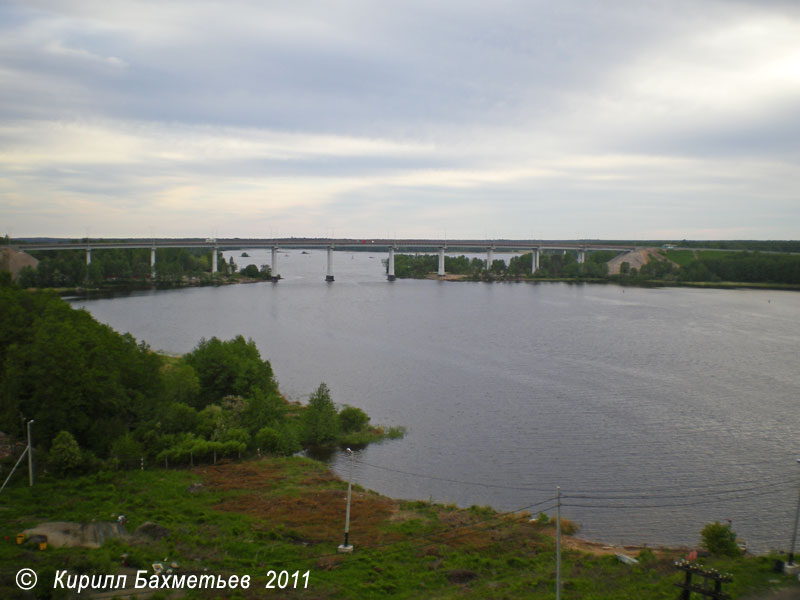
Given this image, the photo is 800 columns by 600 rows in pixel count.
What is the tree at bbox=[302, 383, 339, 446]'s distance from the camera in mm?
21672

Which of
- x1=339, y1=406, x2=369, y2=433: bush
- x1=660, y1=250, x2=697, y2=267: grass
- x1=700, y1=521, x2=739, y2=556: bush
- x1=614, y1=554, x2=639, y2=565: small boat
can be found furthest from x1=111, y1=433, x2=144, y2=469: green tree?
x1=660, y1=250, x2=697, y2=267: grass

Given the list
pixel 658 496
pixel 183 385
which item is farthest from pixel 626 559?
pixel 183 385

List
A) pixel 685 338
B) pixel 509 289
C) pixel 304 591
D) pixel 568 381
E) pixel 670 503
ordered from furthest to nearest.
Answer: pixel 509 289, pixel 685 338, pixel 568 381, pixel 670 503, pixel 304 591

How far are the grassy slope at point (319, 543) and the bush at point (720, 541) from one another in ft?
2.08

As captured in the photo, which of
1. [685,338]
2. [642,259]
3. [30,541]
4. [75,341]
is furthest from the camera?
[642,259]

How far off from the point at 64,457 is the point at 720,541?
16.2 meters

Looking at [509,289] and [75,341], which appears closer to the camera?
[75,341]

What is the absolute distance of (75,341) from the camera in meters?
18.1

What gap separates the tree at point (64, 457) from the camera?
51.8ft

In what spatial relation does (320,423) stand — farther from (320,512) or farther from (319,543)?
(319,543)

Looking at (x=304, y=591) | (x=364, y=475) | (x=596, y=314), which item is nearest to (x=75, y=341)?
(x=364, y=475)

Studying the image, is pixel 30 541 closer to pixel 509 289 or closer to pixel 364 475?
pixel 364 475

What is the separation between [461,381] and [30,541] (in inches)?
866
